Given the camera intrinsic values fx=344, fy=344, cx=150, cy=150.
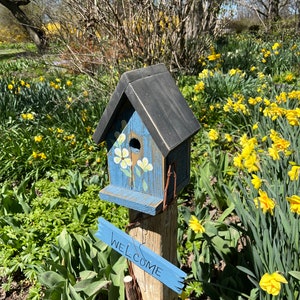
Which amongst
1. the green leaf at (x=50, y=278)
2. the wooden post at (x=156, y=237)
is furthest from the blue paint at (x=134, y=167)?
the green leaf at (x=50, y=278)

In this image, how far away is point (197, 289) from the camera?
1.99 m

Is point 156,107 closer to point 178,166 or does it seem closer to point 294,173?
point 178,166

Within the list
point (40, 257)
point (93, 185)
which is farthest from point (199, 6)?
point (40, 257)

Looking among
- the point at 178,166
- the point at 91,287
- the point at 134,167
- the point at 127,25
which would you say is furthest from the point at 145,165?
the point at 127,25

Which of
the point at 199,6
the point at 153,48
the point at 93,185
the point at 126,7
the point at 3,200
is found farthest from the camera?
the point at 199,6

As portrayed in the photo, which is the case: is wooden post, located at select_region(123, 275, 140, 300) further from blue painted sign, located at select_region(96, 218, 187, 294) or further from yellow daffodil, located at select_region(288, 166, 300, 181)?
yellow daffodil, located at select_region(288, 166, 300, 181)

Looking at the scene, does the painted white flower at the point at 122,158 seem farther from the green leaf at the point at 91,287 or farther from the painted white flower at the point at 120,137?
the green leaf at the point at 91,287

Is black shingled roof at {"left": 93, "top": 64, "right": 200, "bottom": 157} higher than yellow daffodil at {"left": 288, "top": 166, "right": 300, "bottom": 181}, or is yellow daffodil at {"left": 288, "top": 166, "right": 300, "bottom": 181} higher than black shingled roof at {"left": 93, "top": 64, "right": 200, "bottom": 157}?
black shingled roof at {"left": 93, "top": 64, "right": 200, "bottom": 157}

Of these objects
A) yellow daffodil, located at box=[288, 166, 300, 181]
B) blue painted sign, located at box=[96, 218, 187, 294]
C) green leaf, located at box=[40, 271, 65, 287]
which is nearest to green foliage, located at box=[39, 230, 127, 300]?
green leaf, located at box=[40, 271, 65, 287]

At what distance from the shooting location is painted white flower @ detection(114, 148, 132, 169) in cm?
138

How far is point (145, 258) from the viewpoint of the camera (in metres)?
1.34

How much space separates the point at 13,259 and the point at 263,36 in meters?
12.6

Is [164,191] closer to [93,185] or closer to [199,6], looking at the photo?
[93,185]

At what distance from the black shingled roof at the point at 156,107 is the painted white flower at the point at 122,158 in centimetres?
9
